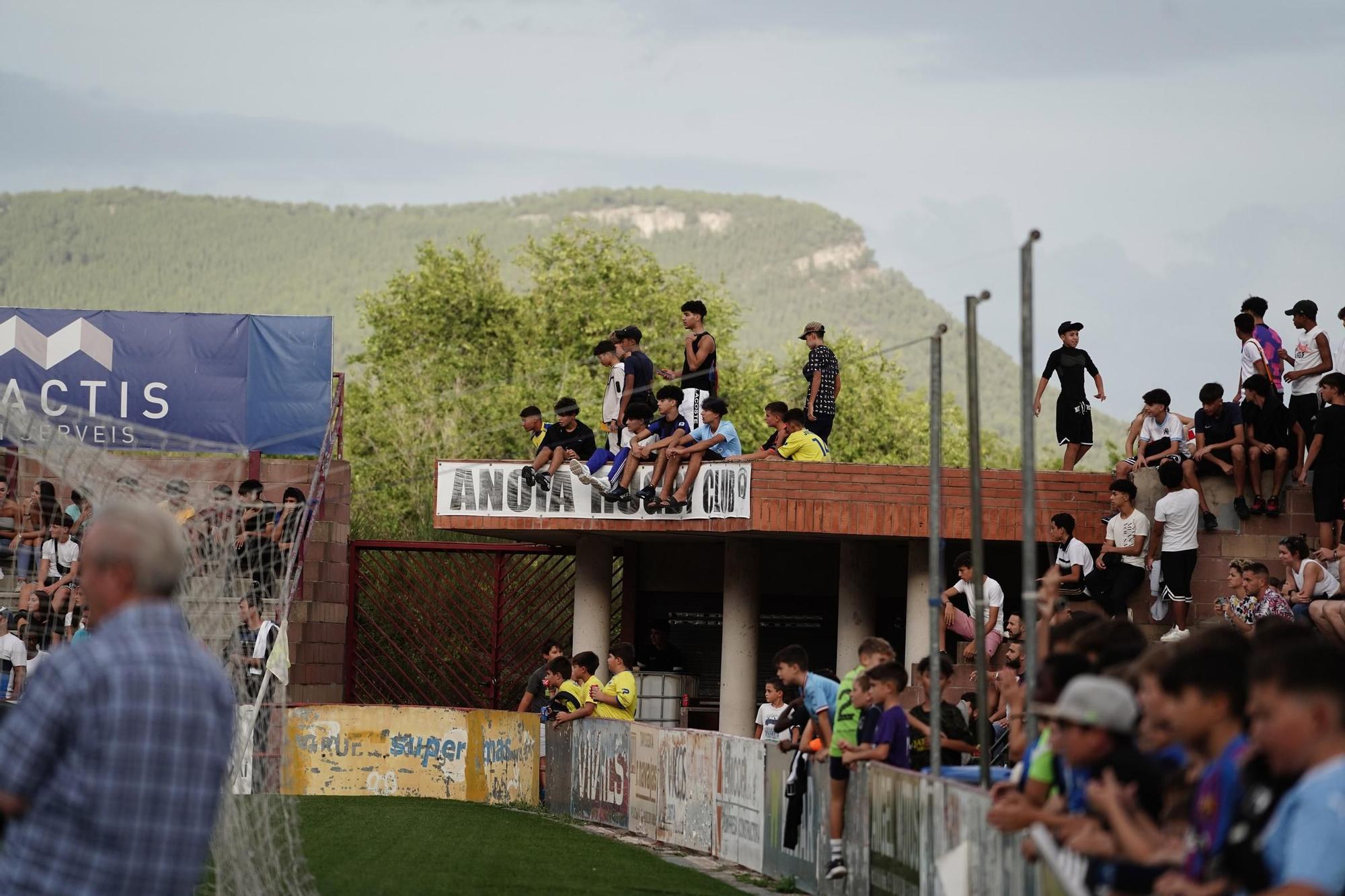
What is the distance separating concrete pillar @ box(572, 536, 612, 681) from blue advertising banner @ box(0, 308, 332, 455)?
460 cm

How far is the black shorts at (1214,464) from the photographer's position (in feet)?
61.2

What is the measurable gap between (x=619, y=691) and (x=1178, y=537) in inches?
242

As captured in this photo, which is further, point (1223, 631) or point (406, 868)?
point (406, 868)

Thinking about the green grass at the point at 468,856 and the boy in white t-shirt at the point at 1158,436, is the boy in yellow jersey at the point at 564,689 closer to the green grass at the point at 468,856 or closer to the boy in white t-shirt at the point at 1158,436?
the green grass at the point at 468,856

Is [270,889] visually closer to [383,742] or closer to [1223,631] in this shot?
[1223,631]

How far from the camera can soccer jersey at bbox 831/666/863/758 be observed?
11992mm

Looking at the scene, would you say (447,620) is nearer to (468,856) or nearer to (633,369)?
(633,369)

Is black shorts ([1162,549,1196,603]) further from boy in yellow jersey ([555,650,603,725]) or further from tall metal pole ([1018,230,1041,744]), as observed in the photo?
tall metal pole ([1018,230,1041,744])

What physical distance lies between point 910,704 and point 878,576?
20.0ft

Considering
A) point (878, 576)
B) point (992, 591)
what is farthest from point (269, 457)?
point (992, 591)

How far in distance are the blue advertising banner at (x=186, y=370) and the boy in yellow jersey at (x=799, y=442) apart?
8.20 metres

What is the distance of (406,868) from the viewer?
13977 millimetres

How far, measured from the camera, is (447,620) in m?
29.2

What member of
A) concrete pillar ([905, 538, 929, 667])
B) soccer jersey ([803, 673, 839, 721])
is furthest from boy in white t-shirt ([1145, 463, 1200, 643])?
soccer jersey ([803, 673, 839, 721])
